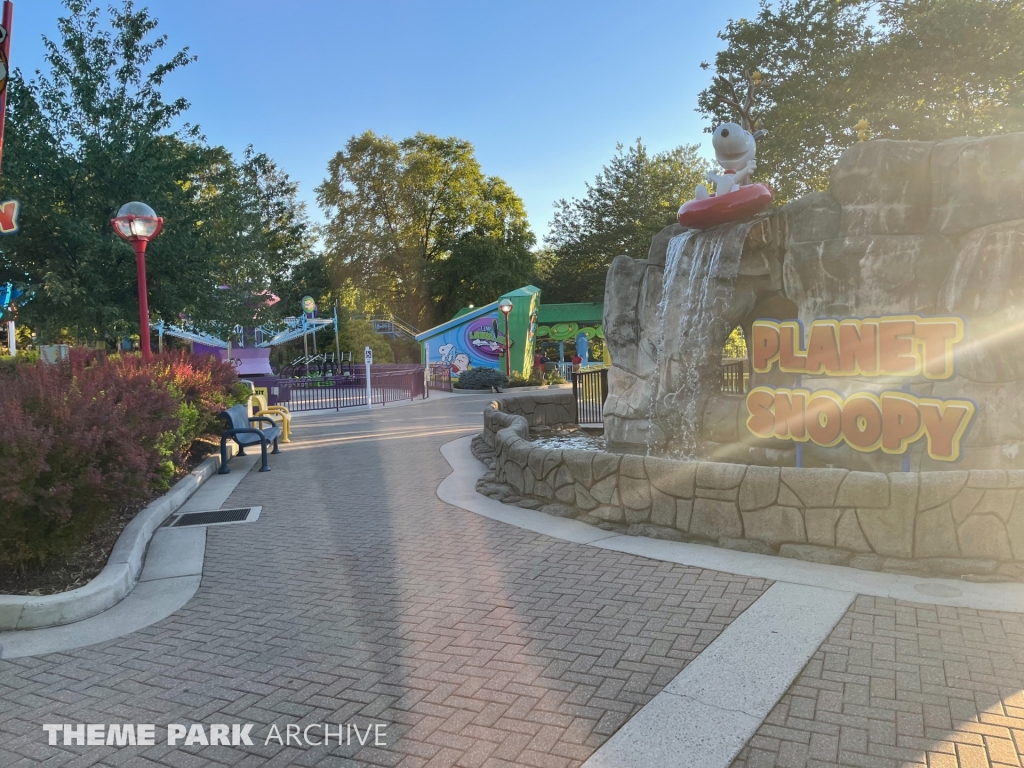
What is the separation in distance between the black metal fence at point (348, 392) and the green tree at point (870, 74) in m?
14.1

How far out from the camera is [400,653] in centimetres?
407

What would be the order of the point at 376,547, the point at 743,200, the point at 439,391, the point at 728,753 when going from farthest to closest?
1. the point at 439,391
2. the point at 743,200
3. the point at 376,547
4. the point at 728,753

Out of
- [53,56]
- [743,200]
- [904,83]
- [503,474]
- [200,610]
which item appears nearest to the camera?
[200,610]

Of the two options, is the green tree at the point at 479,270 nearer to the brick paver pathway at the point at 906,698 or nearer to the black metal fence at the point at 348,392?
the black metal fence at the point at 348,392

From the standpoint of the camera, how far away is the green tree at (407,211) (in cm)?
4494

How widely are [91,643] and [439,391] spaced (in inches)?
950

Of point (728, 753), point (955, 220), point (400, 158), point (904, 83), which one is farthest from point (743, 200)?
point (400, 158)

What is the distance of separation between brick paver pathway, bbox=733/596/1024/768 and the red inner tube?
7.81 meters

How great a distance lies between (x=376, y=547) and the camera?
635cm

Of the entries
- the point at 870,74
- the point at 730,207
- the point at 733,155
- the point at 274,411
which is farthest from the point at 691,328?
the point at 870,74

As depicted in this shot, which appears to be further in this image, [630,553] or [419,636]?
[630,553]

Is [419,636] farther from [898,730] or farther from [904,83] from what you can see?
[904,83]

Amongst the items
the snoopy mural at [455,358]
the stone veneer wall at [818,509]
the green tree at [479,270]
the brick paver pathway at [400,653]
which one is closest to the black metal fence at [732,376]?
the stone veneer wall at [818,509]

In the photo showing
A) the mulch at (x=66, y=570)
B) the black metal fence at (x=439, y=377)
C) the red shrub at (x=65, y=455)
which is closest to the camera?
the red shrub at (x=65, y=455)
